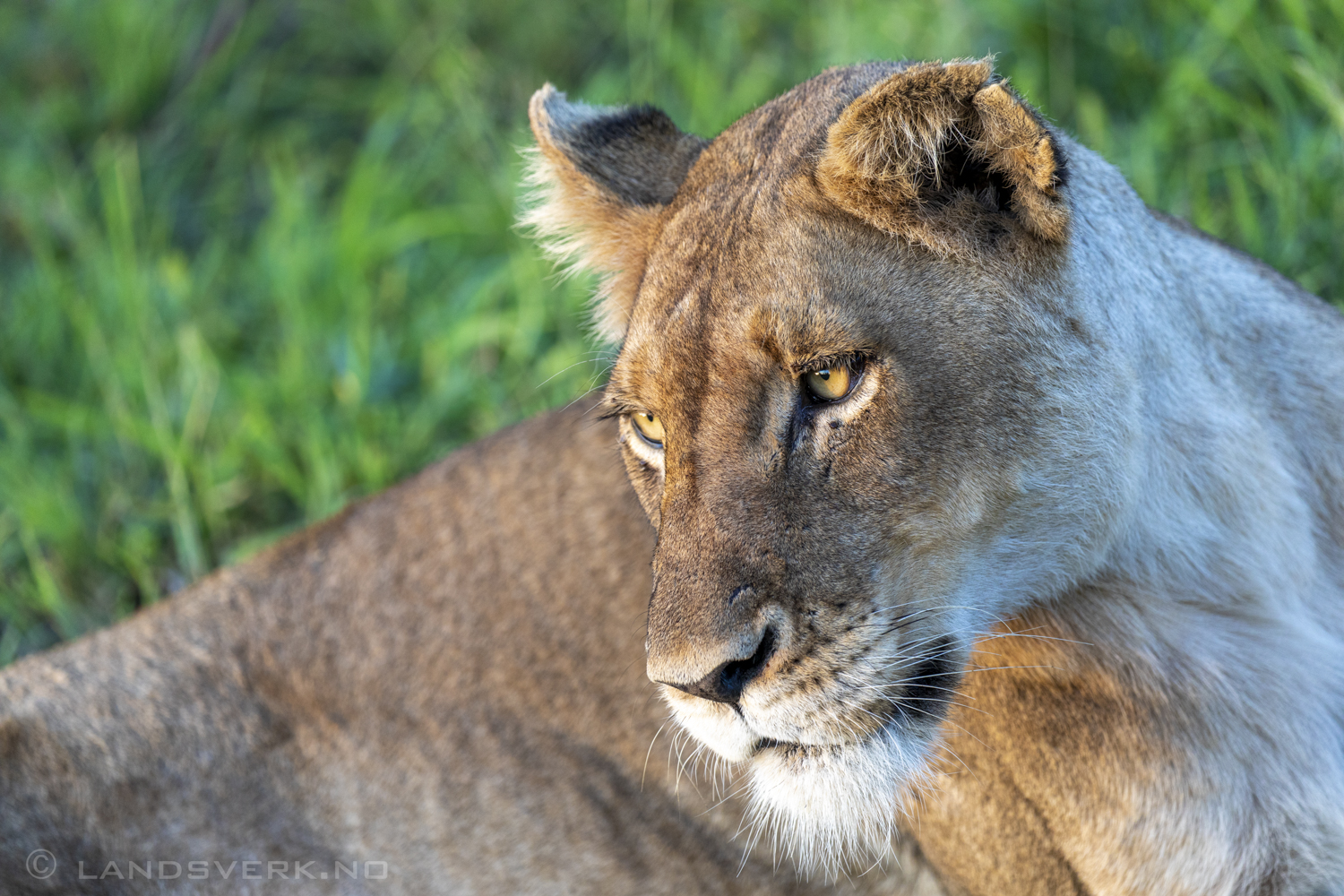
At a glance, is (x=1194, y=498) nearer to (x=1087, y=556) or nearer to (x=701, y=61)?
(x=1087, y=556)

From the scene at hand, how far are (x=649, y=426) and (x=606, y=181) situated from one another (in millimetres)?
587

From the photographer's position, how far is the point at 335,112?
696 cm

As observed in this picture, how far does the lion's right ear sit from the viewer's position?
8.96 ft

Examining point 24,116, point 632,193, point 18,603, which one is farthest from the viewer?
point 24,116

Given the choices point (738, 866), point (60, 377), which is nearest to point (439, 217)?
point (60, 377)

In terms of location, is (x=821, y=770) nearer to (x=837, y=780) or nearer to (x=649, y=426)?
(x=837, y=780)

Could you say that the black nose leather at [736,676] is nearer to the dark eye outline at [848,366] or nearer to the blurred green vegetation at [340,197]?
the dark eye outline at [848,366]

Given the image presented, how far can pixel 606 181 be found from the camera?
8.96ft

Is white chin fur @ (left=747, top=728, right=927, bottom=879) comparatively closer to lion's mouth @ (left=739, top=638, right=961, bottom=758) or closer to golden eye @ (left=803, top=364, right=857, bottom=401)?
lion's mouth @ (left=739, top=638, right=961, bottom=758)

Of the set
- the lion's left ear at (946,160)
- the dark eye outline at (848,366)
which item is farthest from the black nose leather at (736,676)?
the lion's left ear at (946,160)

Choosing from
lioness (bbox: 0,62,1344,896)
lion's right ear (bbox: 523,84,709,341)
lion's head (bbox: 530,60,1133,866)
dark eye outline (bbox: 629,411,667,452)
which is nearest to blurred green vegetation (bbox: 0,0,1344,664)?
lion's right ear (bbox: 523,84,709,341)

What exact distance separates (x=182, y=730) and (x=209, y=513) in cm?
160

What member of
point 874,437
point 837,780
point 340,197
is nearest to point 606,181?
point 874,437

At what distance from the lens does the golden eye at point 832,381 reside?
6.88ft
